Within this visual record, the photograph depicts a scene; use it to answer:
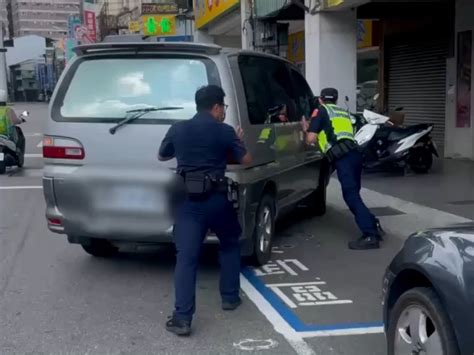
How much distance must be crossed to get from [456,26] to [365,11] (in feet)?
8.09

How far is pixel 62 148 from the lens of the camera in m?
6.25

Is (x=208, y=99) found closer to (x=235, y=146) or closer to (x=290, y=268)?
(x=235, y=146)

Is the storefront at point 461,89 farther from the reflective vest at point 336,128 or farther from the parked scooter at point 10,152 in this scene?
the parked scooter at point 10,152

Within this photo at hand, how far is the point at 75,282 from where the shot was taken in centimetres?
652

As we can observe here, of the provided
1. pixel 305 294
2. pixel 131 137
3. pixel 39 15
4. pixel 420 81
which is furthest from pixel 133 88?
pixel 39 15

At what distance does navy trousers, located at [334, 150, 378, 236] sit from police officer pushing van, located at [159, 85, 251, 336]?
2.60 meters

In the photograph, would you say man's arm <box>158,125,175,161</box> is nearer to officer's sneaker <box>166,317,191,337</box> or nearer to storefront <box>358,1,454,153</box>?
officer's sneaker <box>166,317,191,337</box>

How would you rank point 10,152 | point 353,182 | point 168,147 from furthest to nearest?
1. point 10,152
2. point 353,182
3. point 168,147

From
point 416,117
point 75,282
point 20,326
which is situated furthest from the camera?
point 416,117

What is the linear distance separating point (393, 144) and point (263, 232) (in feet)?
21.4

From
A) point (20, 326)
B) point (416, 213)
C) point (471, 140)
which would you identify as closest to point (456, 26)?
point (471, 140)

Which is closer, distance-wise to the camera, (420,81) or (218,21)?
(420,81)

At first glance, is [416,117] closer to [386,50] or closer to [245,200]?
[386,50]

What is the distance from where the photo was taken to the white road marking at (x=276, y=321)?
16.0 ft
